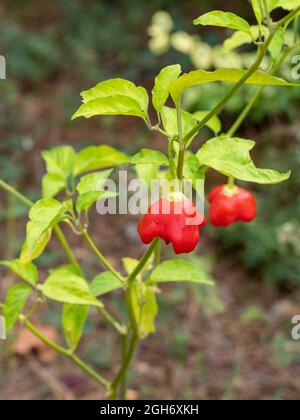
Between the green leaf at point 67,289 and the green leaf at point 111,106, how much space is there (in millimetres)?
343

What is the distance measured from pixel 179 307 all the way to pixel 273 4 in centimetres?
146

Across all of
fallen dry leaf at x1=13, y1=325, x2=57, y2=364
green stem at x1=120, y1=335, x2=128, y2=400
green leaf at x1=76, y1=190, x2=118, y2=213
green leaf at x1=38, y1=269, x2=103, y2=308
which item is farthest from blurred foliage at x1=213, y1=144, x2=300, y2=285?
green leaf at x1=76, y1=190, x2=118, y2=213

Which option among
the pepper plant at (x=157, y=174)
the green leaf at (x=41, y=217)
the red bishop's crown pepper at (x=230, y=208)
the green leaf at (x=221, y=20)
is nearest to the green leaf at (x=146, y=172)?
the pepper plant at (x=157, y=174)

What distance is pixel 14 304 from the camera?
1047mm

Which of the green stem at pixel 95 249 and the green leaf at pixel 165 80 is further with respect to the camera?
the green stem at pixel 95 249

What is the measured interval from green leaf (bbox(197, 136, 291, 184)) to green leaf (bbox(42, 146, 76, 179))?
1.27 feet

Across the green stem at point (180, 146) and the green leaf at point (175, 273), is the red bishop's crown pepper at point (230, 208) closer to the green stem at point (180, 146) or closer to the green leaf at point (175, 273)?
the green leaf at point (175, 273)

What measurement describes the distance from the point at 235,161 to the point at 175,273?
0.31 metres

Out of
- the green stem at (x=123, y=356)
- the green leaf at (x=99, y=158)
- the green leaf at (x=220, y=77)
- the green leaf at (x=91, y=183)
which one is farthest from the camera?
the green stem at (x=123, y=356)

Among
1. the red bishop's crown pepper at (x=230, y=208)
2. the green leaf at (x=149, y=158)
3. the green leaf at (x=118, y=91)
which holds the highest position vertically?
the green leaf at (x=118, y=91)

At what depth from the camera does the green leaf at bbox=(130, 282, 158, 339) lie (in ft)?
3.76

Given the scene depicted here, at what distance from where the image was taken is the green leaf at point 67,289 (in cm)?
105

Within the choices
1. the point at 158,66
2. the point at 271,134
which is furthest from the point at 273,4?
the point at 158,66
